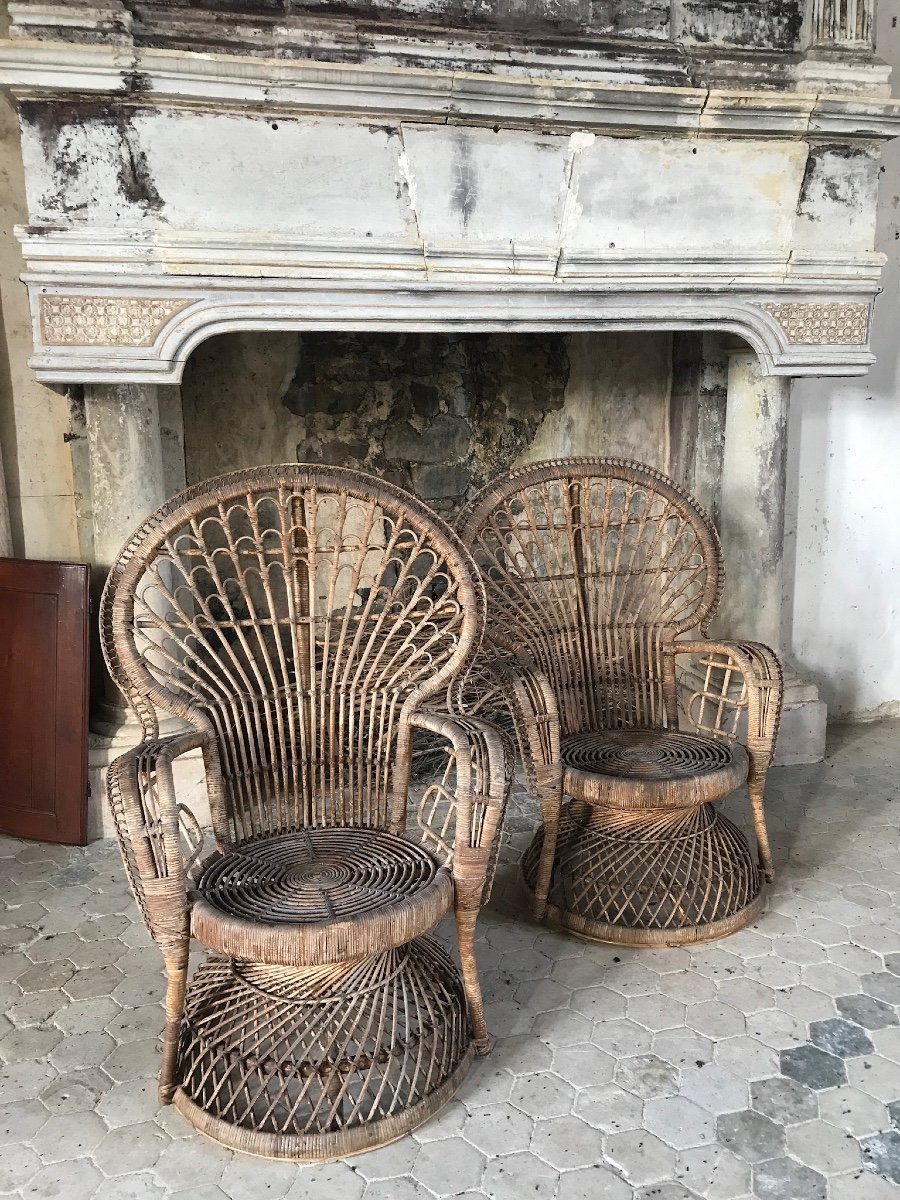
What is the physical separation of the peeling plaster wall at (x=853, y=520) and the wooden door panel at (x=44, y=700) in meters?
2.73

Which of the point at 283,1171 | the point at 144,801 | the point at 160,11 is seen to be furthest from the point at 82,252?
the point at 283,1171

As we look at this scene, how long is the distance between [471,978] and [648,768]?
0.80m

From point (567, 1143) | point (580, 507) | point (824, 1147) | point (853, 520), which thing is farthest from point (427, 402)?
point (824, 1147)

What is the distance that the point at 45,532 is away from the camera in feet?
11.4

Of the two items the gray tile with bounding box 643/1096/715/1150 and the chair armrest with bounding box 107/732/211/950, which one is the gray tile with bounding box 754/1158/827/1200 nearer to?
the gray tile with bounding box 643/1096/715/1150

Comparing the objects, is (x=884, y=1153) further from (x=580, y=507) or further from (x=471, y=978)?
(x=580, y=507)

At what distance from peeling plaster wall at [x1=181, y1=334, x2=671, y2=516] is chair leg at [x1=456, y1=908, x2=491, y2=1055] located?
2129 millimetres

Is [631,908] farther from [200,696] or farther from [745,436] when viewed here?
[745,436]

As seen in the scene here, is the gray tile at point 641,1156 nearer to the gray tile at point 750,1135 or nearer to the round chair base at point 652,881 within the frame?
the gray tile at point 750,1135

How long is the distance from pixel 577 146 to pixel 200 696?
1848mm

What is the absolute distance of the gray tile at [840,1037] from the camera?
2215 millimetres

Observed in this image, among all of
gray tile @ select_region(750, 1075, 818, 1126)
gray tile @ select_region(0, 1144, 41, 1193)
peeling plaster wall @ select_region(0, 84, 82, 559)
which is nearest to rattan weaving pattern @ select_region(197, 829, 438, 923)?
gray tile @ select_region(0, 1144, 41, 1193)

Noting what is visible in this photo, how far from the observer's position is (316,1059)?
218 centimetres

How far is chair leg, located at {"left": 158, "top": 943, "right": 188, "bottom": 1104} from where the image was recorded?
1979 millimetres
